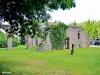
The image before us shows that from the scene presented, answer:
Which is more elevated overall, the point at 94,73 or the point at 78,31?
the point at 78,31

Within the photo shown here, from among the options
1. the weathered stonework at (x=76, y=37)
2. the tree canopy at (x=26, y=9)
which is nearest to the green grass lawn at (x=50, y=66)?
the tree canopy at (x=26, y=9)

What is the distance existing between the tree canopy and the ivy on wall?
Answer: 25771 millimetres

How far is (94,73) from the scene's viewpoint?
1727 cm

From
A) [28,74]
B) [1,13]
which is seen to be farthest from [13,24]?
[28,74]

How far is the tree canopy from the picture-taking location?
1279 cm

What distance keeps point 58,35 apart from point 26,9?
1283 inches

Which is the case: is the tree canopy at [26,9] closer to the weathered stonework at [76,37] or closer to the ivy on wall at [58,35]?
the ivy on wall at [58,35]

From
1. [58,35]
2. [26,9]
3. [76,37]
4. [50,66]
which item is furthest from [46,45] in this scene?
[26,9]

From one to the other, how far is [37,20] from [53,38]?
2615 centimetres

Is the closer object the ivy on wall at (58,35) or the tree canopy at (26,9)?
the tree canopy at (26,9)

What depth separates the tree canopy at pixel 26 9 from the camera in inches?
504

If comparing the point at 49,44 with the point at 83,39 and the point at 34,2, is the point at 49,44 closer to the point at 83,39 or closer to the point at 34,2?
the point at 83,39

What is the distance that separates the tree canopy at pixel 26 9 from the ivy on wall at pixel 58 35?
84.6 ft

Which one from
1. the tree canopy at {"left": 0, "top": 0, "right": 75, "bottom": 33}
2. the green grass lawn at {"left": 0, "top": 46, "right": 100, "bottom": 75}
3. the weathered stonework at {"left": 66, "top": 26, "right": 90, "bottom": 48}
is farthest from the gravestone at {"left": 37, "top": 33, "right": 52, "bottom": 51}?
the tree canopy at {"left": 0, "top": 0, "right": 75, "bottom": 33}
